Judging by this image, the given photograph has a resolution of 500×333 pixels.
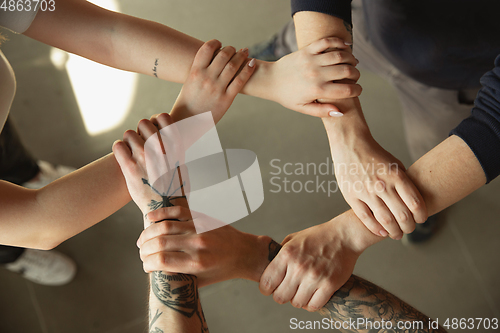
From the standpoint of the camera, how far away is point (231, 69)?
859 millimetres

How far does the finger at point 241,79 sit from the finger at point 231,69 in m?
0.01

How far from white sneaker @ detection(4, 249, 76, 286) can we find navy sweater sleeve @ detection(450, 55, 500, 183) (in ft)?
4.37

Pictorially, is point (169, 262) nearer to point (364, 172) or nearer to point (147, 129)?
point (147, 129)

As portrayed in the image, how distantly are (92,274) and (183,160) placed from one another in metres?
0.83

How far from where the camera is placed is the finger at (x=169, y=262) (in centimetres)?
67

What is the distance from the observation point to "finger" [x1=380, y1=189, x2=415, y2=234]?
0.79 metres

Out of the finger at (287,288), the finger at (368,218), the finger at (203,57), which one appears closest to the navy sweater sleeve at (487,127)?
the finger at (368,218)

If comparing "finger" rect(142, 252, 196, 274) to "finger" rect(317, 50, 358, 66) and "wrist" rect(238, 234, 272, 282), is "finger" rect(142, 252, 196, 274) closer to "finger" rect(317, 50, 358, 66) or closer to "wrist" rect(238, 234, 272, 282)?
"wrist" rect(238, 234, 272, 282)

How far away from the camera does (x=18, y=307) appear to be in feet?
4.33

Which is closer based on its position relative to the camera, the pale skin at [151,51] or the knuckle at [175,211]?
the knuckle at [175,211]

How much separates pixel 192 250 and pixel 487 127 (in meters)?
0.65

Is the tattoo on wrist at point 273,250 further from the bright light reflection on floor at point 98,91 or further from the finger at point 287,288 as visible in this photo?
the bright light reflection on floor at point 98,91

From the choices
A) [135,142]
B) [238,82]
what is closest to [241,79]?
[238,82]

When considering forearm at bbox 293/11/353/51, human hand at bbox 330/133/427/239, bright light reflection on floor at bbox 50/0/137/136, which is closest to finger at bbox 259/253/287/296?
human hand at bbox 330/133/427/239
